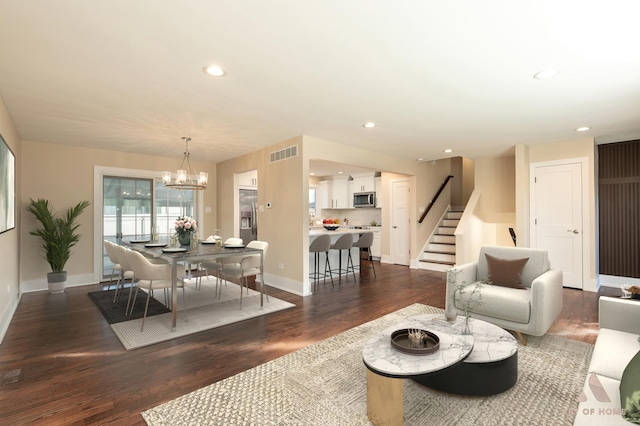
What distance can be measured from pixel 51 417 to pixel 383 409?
2.05m

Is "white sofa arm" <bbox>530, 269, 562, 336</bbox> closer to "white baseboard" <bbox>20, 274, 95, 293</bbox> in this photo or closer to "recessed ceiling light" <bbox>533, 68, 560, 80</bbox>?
"recessed ceiling light" <bbox>533, 68, 560, 80</bbox>

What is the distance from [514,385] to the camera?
7.42ft

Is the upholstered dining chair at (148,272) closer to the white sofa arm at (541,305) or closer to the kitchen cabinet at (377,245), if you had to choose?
the white sofa arm at (541,305)

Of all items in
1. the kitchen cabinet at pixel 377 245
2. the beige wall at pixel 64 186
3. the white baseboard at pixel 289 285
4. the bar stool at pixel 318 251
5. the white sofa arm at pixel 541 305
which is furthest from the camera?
the kitchen cabinet at pixel 377 245

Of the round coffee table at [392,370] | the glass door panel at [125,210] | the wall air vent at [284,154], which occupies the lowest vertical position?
the round coffee table at [392,370]

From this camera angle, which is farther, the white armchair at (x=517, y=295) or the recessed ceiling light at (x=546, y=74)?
the white armchair at (x=517, y=295)

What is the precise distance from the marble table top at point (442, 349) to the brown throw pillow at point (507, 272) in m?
1.10

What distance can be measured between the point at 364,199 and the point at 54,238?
6775 millimetres

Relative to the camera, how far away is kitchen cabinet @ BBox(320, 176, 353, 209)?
9.29 metres

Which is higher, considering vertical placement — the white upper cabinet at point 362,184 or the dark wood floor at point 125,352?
the white upper cabinet at point 362,184

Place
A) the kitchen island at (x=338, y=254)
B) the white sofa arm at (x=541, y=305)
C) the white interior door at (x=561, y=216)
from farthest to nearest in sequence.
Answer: the kitchen island at (x=338, y=254), the white interior door at (x=561, y=216), the white sofa arm at (x=541, y=305)

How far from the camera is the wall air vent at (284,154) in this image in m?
4.98

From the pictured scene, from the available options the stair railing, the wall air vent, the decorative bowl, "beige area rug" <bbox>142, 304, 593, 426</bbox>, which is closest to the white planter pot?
the wall air vent

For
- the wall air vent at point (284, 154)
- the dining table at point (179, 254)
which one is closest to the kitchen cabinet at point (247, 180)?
the wall air vent at point (284, 154)
